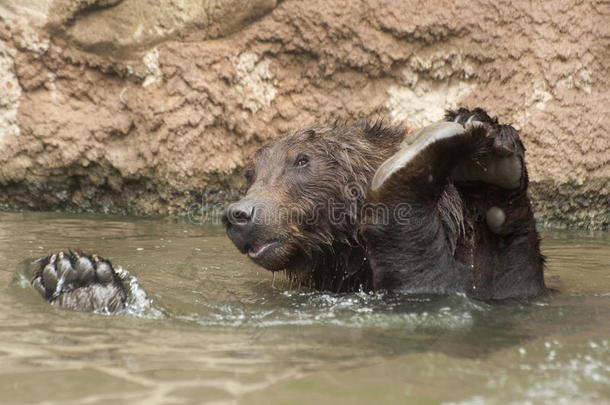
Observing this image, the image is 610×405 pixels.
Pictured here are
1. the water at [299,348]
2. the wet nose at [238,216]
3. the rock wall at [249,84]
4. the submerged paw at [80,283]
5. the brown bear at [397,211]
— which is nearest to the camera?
the water at [299,348]

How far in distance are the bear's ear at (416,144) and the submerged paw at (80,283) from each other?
1.40 metres

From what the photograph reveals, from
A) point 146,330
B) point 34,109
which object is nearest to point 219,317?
point 146,330

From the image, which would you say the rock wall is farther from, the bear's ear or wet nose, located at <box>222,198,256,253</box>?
the bear's ear

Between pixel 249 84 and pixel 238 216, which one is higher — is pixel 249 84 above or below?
above

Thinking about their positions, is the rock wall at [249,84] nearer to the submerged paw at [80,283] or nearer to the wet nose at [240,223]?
the wet nose at [240,223]

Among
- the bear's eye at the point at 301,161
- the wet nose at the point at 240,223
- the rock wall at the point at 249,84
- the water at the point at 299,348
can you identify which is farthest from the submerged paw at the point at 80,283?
the rock wall at the point at 249,84

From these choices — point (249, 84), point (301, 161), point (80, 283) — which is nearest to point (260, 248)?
point (301, 161)

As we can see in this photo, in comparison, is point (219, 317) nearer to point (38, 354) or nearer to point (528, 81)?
point (38, 354)

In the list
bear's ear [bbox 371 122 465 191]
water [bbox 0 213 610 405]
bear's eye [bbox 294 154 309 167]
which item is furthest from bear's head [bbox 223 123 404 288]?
bear's ear [bbox 371 122 465 191]

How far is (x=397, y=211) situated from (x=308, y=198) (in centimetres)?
74

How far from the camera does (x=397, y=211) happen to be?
12.5ft

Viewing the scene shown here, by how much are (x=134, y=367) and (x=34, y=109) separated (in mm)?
5703

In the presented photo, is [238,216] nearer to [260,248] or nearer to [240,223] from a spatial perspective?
[240,223]

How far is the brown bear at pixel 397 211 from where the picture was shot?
3764 mm
